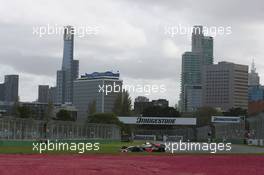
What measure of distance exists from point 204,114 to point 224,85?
38594 mm

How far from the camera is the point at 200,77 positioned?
12494 centimetres

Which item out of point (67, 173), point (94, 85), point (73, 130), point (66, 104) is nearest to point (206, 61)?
point (73, 130)

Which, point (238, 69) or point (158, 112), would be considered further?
point (158, 112)

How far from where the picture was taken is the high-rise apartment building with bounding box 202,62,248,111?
129750 millimetres

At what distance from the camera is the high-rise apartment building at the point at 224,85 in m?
130

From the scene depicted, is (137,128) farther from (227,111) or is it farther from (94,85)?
(94,85)

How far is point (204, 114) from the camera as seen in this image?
175375mm

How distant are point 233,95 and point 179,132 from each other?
23.4 m

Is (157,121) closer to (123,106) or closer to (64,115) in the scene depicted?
(123,106)

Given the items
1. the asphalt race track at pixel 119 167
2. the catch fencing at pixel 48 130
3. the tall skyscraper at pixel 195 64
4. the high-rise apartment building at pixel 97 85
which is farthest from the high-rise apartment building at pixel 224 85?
the asphalt race track at pixel 119 167

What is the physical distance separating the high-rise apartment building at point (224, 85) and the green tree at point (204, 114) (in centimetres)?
246

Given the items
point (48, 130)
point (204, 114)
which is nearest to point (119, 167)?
point (48, 130)

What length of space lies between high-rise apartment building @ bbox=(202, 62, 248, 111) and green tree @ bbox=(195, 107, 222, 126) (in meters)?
2.46

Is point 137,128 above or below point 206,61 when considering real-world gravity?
below
